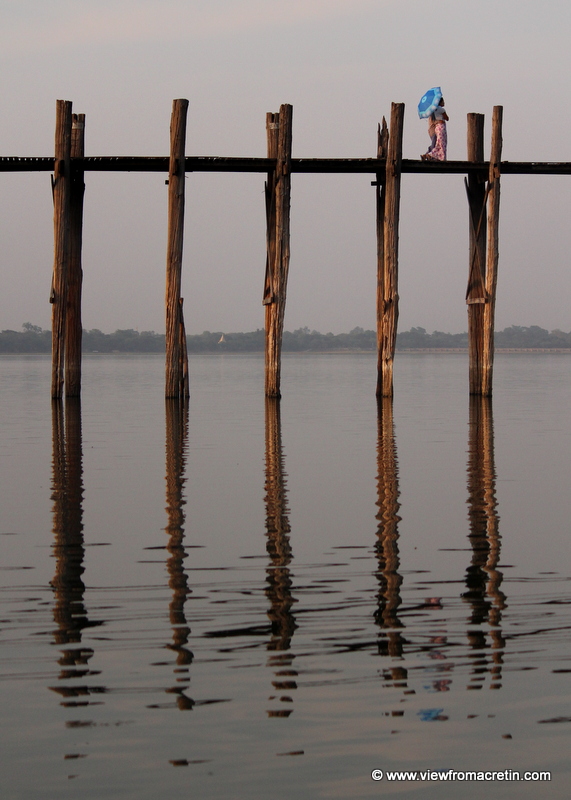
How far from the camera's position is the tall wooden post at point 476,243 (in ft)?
52.1

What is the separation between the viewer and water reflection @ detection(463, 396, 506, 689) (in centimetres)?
350

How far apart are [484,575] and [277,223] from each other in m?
11.1

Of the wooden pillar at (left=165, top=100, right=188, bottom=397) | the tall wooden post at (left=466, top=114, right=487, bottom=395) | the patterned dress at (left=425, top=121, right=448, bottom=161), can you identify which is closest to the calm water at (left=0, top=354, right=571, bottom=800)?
the wooden pillar at (left=165, top=100, right=188, bottom=397)

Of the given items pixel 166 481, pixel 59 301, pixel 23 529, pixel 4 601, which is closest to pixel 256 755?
pixel 4 601

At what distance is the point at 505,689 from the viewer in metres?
3.21

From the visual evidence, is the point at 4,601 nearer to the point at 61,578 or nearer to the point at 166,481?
the point at 61,578

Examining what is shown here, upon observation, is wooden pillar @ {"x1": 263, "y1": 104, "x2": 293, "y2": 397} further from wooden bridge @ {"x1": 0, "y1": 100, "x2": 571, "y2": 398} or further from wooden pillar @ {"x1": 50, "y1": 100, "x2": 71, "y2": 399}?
wooden pillar @ {"x1": 50, "y1": 100, "x2": 71, "y2": 399}

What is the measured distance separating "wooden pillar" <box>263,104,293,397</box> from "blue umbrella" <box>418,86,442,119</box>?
2.20 m

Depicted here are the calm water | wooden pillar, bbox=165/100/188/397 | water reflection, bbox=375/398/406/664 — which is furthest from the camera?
wooden pillar, bbox=165/100/188/397

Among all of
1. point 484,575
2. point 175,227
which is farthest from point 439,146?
point 484,575

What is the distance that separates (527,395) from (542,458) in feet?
44.8

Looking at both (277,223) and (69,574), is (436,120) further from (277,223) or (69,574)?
(69,574)

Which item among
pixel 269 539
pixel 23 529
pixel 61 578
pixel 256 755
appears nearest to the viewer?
pixel 256 755

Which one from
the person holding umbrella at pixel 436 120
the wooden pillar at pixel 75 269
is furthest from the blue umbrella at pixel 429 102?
the wooden pillar at pixel 75 269
